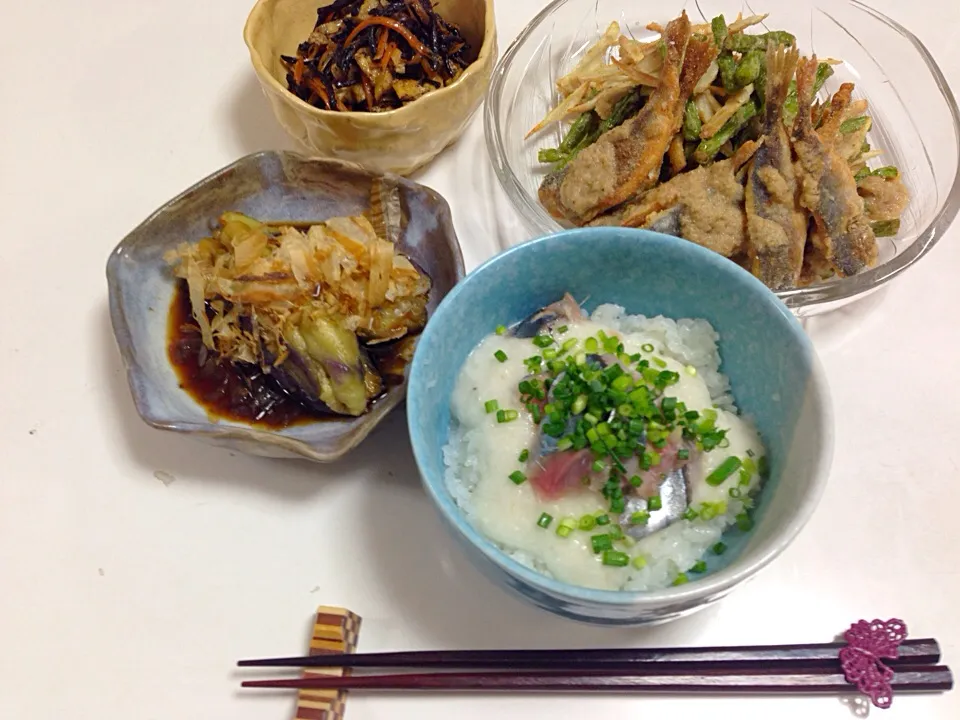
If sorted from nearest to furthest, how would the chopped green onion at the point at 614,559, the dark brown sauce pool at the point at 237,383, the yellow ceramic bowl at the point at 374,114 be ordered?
the chopped green onion at the point at 614,559
the dark brown sauce pool at the point at 237,383
the yellow ceramic bowl at the point at 374,114

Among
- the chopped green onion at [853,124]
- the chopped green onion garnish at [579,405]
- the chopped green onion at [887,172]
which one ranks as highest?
the chopped green onion at [853,124]

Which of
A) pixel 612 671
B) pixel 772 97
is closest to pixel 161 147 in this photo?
pixel 772 97

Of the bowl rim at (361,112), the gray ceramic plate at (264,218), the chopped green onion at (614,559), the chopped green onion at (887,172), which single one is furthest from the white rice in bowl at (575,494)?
the chopped green onion at (887,172)

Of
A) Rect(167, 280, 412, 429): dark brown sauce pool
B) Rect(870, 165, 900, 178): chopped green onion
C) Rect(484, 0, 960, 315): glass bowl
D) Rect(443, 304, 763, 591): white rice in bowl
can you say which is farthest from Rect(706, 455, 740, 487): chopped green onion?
Rect(870, 165, 900, 178): chopped green onion

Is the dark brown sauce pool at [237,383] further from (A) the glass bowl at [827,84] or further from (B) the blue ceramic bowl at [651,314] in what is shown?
(A) the glass bowl at [827,84]

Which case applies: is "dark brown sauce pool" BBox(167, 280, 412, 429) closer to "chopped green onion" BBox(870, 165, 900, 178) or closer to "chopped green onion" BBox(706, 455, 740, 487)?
"chopped green onion" BBox(706, 455, 740, 487)

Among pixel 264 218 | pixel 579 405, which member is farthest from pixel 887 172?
pixel 264 218

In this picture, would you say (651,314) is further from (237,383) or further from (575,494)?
(237,383)
